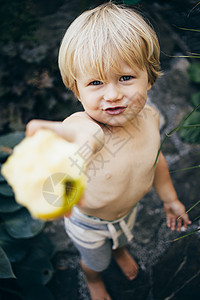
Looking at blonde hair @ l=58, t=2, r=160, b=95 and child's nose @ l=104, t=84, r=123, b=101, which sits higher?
blonde hair @ l=58, t=2, r=160, b=95

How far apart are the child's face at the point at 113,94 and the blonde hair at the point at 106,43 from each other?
A: 0.02 m

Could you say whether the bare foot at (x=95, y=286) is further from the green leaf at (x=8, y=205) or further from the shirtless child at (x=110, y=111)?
the green leaf at (x=8, y=205)

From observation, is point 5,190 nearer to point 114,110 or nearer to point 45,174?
point 114,110

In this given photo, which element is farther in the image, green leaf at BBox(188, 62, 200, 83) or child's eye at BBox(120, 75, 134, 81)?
green leaf at BBox(188, 62, 200, 83)

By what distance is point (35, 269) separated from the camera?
132 cm

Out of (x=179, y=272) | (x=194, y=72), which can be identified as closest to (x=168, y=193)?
(x=179, y=272)

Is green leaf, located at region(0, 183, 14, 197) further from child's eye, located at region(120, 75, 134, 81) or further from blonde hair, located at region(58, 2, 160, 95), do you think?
child's eye, located at region(120, 75, 134, 81)

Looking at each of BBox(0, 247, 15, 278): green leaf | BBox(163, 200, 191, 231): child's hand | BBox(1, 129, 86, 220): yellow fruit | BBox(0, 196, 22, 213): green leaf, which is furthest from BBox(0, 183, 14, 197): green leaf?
BBox(1, 129, 86, 220): yellow fruit

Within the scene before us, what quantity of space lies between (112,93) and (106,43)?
125 millimetres

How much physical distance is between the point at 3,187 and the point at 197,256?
914 millimetres

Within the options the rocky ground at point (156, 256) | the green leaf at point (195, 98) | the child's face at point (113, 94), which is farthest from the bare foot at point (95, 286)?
the green leaf at point (195, 98)

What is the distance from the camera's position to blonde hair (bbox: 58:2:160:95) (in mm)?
739

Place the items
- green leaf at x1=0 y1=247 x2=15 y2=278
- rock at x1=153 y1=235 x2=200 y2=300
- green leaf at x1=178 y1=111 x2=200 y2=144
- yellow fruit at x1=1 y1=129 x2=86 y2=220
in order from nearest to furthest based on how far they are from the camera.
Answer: yellow fruit at x1=1 y1=129 x2=86 y2=220
green leaf at x1=0 y1=247 x2=15 y2=278
rock at x1=153 y1=235 x2=200 y2=300
green leaf at x1=178 y1=111 x2=200 y2=144

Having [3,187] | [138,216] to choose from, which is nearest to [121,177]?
[3,187]
